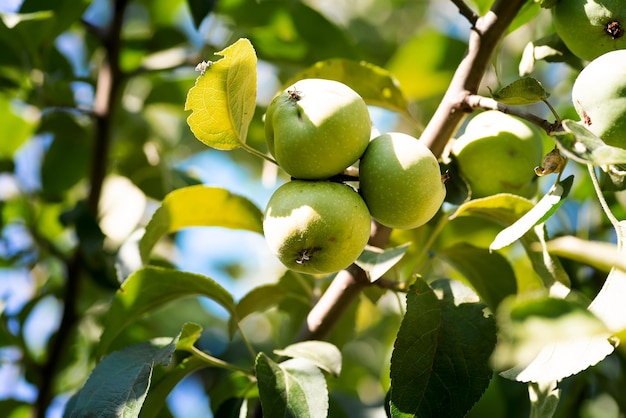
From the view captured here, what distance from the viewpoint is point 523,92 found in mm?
897

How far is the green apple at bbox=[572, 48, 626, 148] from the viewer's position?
0.86 meters

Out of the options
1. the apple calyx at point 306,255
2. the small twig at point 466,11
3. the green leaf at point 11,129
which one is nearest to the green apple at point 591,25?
the small twig at point 466,11

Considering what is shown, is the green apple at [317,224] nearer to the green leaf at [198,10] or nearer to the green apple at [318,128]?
the green apple at [318,128]

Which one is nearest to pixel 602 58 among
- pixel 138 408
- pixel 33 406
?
pixel 138 408

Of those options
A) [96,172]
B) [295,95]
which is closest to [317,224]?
[295,95]

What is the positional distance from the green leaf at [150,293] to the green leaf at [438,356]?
339 mm

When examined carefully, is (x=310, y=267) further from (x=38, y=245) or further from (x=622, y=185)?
(x=38, y=245)

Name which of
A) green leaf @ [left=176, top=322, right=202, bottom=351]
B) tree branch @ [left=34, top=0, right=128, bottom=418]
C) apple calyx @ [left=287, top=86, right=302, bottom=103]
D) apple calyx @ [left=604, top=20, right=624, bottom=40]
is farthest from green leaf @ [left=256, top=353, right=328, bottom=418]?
tree branch @ [left=34, top=0, right=128, bottom=418]

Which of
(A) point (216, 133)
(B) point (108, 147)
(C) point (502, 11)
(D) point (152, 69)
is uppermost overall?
(C) point (502, 11)

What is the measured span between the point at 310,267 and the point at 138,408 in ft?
0.93

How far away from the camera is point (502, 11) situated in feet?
3.47

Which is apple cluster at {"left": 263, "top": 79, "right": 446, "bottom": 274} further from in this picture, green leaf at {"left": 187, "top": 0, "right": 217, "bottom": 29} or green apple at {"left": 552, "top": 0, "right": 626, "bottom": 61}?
green leaf at {"left": 187, "top": 0, "right": 217, "bottom": 29}

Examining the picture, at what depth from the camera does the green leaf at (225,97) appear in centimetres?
90

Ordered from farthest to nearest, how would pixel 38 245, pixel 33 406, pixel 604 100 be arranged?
pixel 38 245 < pixel 33 406 < pixel 604 100
